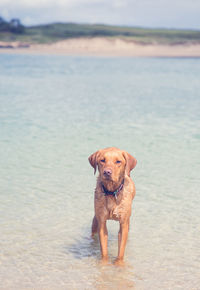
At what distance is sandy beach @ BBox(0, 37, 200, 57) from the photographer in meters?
75.8

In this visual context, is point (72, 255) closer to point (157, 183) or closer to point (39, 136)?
point (157, 183)

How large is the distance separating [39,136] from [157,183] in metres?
5.49

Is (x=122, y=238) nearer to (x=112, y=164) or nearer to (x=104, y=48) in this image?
(x=112, y=164)

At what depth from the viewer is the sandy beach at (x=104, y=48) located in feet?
249

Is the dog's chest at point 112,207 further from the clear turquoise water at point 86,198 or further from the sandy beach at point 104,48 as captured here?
the sandy beach at point 104,48

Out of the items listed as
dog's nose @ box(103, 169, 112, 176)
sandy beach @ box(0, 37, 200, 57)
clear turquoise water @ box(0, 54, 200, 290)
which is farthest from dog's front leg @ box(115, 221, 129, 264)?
sandy beach @ box(0, 37, 200, 57)

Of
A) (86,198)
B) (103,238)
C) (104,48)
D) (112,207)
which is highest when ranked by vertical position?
(112,207)

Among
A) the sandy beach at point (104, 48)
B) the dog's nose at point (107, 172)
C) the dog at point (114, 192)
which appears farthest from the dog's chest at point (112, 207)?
the sandy beach at point (104, 48)

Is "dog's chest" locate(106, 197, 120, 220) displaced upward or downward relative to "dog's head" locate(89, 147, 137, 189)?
downward

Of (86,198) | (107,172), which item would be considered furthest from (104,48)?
(107,172)

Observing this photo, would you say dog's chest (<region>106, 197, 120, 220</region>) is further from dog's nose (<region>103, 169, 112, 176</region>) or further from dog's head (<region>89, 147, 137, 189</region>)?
dog's nose (<region>103, 169, 112, 176</region>)

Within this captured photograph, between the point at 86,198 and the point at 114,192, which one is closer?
the point at 114,192

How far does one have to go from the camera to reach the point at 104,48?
82.4 metres

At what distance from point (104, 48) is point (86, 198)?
75765 millimetres
